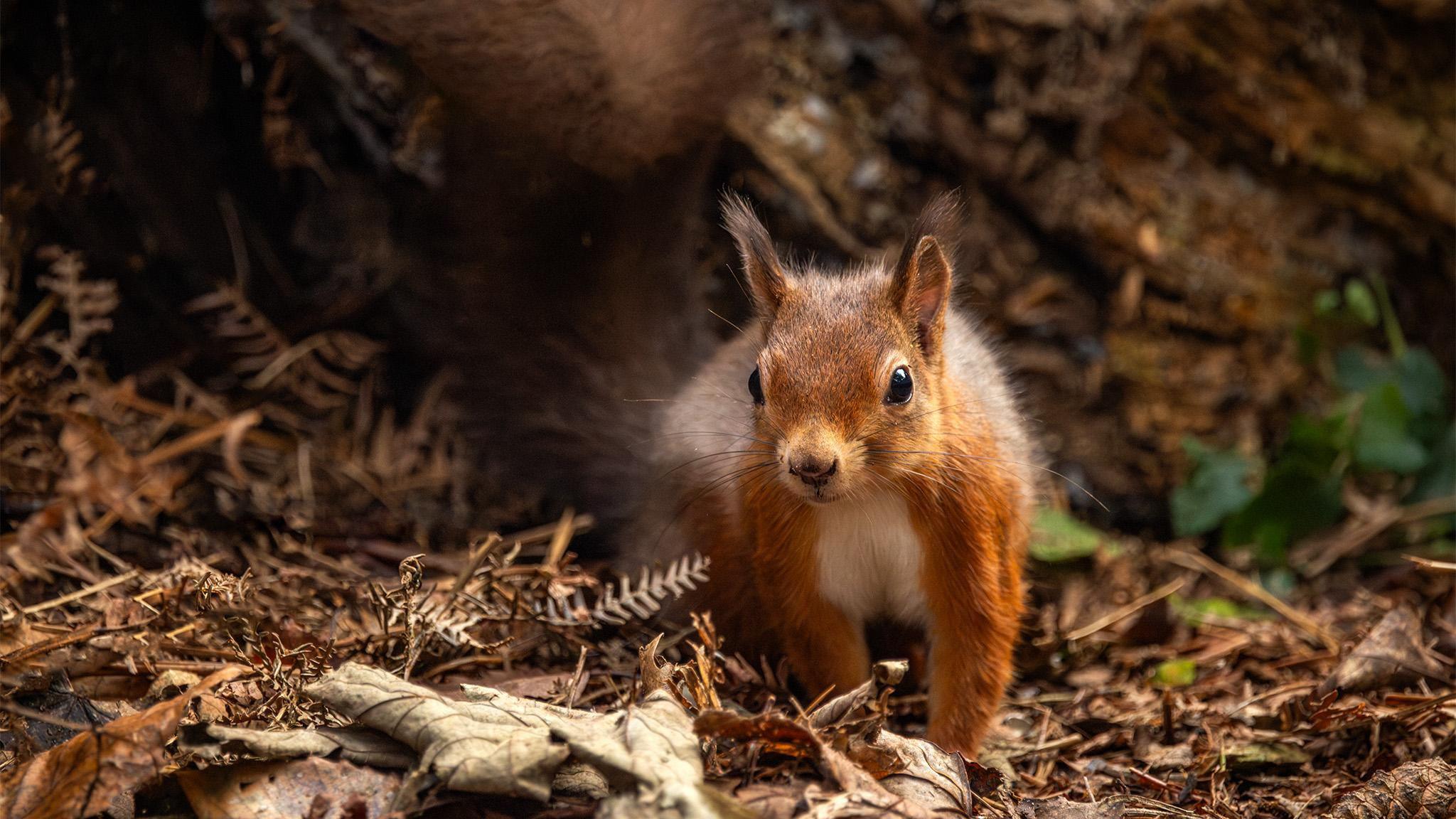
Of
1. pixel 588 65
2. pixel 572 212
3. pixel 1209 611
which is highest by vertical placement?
pixel 588 65

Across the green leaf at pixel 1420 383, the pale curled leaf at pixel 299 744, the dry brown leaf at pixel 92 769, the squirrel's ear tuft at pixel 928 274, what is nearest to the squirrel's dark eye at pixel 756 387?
the squirrel's ear tuft at pixel 928 274

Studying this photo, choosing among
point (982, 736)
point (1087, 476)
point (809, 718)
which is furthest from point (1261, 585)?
point (809, 718)

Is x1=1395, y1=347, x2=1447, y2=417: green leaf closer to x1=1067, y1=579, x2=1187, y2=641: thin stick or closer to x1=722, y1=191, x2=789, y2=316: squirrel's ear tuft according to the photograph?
x1=1067, y1=579, x2=1187, y2=641: thin stick

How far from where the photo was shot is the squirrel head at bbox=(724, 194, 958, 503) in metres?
2.36

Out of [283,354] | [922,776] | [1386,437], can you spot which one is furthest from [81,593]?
[1386,437]

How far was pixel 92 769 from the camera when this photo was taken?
175cm

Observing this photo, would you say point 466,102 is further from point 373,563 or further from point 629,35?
point 373,563

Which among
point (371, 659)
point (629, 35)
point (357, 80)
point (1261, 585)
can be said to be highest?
point (629, 35)

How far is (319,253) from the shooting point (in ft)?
12.8

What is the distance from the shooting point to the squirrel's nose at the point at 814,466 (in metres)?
2.26

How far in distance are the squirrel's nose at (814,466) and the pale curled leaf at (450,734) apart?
701 mm

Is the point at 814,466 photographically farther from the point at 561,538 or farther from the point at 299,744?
the point at 561,538

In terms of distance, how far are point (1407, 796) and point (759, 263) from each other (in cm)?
166

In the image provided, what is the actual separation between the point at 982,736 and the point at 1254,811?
0.58m
